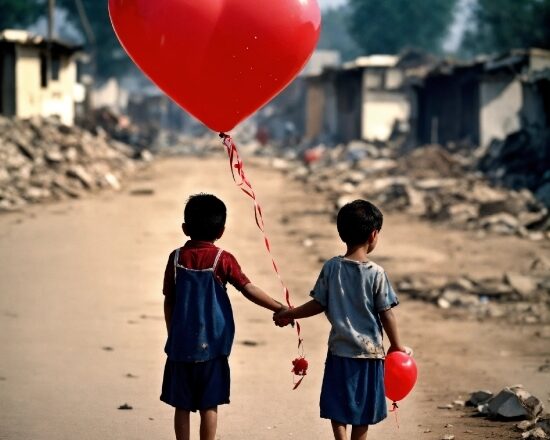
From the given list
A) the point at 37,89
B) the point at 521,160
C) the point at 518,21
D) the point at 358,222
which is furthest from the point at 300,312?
the point at 518,21

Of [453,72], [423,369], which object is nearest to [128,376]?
[423,369]

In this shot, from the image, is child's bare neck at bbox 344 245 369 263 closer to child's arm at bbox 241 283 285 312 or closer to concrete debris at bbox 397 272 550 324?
child's arm at bbox 241 283 285 312

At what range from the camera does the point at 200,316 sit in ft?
13.4

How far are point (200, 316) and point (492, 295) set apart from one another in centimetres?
694

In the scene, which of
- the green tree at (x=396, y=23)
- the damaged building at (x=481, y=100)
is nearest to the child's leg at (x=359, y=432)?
the damaged building at (x=481, y=100)

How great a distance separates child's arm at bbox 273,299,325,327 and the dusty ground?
3.96 ft

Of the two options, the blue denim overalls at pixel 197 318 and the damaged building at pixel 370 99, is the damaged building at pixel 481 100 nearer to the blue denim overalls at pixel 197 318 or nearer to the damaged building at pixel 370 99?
the damaged building at pixel 370 99

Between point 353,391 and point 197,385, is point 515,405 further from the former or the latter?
point 197,385

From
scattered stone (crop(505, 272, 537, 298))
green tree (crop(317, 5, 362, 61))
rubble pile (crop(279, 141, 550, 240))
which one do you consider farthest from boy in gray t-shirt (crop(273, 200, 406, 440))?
green tree (crop(317, 5, 362, 61))

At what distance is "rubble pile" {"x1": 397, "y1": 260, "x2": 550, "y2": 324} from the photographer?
32.1 feet

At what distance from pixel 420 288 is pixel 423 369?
3649 mm

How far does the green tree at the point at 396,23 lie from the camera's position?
61.5 m

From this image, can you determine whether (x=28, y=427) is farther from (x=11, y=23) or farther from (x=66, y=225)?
(x=11, y=23)

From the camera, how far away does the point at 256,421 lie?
18.1 ft
